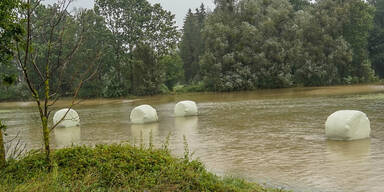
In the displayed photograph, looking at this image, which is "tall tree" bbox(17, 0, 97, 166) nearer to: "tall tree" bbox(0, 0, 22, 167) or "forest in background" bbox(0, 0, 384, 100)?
"tall tree" bbox(0, 0, 22, 167)

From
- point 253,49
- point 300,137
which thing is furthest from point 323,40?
point 300,137

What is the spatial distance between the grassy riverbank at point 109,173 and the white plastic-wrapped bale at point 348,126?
607 centimetres

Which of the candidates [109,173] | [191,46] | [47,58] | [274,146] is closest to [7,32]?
[47,58]

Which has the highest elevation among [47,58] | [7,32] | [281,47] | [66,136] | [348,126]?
[281,47]

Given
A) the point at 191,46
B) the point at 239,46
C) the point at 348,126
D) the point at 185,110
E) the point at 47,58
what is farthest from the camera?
the point at 191,46

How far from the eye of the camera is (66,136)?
16188 millimetres

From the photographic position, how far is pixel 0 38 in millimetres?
6684

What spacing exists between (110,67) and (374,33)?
3921 centimetres

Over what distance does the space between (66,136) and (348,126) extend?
36.2 ft

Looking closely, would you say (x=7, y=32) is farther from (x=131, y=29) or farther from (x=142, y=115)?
(x=131, y=29)

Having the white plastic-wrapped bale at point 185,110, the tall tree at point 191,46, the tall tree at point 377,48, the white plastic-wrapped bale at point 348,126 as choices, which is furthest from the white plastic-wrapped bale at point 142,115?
the tall tree at point 377,48

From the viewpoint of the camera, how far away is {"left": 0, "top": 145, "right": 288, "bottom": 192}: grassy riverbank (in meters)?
5.54

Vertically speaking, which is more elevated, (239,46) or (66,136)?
(239,46)

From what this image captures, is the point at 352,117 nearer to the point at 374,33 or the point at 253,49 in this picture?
the point at 253,49
